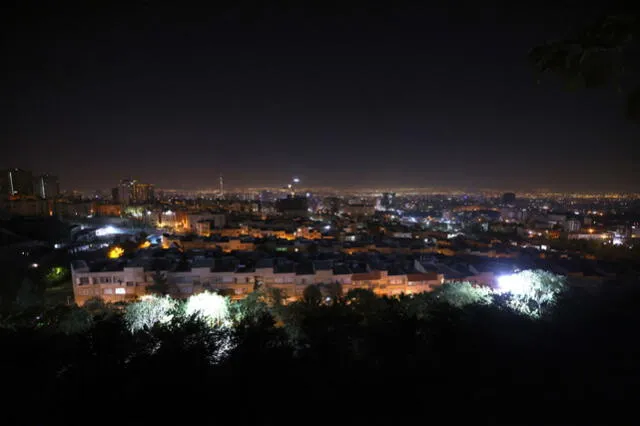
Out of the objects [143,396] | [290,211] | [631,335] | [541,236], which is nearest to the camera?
[143,396]

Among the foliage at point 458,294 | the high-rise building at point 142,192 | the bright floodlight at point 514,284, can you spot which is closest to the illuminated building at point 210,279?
the bright floodlight at point 514,284

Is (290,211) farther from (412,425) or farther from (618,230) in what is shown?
(412,425)

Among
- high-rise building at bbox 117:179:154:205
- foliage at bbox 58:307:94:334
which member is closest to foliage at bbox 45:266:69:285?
foliage at bbox 58:307:94:334

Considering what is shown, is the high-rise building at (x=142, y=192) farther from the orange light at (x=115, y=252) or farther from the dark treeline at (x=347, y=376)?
the dark treeline at (x=347, y=376)

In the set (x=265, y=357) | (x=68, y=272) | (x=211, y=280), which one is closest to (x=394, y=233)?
(x=211, y=280)

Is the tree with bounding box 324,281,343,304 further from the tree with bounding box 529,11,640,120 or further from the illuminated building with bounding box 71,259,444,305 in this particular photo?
the tree with bounding box 529,11,640,120

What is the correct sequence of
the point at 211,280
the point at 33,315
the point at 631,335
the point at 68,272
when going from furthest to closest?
1. the point at 68,272
2. the point at 211,280
3. the point at 33,315
4. the point at 631,335
